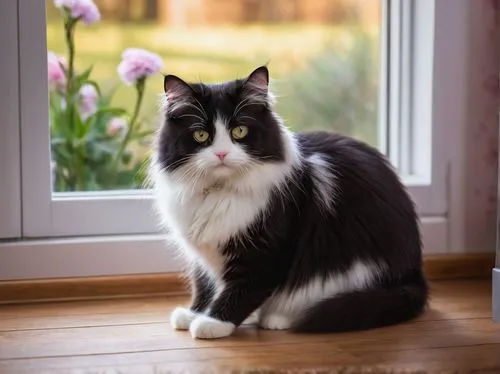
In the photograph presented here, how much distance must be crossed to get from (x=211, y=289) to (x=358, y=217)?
0.34 m

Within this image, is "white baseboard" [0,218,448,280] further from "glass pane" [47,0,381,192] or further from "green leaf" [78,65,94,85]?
"green leaf" [78,65,94,85]

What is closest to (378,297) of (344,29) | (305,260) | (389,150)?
(305,260)

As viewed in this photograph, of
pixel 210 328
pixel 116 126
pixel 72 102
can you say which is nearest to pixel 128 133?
pixel 116 126

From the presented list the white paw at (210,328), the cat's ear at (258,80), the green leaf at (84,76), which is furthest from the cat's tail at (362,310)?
the green leaf at (84,76)

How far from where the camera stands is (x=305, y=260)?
62.7 inches

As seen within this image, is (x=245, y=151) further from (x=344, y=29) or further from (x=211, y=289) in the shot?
(x=344, y=29)

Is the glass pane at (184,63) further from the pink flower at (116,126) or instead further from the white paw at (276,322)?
the white paw at (276,322)

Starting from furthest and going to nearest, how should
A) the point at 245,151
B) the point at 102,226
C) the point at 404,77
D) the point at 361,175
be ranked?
the point at 404,77 < the point at 102,226 < the point at 361,175 < the point at 245,151

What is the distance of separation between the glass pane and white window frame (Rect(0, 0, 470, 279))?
9 centimetres

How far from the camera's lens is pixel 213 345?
153 cm

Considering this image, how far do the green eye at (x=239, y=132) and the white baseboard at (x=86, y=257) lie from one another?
50cm

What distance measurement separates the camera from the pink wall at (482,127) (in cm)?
201

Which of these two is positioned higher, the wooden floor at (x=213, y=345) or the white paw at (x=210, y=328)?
the white paw at (x=210, y=328)

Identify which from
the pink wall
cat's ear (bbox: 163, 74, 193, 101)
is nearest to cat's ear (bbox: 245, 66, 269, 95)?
cat's ear (bbox: 163, 74, 193, 101)
